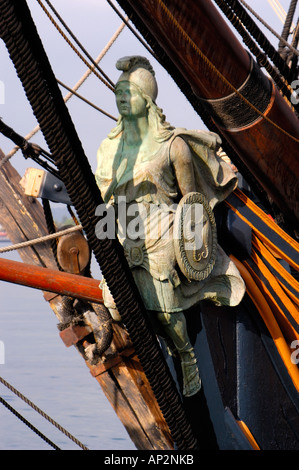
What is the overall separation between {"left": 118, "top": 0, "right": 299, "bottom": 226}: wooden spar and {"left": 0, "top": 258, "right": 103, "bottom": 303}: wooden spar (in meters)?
0.98

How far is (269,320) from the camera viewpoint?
5.17 meters

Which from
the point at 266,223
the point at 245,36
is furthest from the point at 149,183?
the point at 245,36

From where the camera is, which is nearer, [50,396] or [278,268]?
[278,268]

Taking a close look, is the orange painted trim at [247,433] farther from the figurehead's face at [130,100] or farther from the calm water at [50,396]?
the calm water at [50,396]

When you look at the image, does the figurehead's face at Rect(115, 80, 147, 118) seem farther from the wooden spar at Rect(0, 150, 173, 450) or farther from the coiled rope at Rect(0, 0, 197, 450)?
the wooden spar at Rect(0, 150, 173, 450)

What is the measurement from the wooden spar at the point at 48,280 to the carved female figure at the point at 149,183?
0.71 metres

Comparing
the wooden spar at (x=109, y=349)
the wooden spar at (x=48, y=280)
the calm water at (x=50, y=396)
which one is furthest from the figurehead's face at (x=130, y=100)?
the calm water at (x=50, y=396)

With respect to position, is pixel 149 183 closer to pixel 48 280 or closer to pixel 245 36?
pixel 48 280

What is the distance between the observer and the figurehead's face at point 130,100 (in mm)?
4675

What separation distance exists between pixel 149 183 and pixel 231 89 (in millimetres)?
719

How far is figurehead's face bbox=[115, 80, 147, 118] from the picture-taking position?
468 cm

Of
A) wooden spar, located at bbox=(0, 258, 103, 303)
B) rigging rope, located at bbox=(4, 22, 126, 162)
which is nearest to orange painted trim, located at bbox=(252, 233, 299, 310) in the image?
wooden spar, located at bbox=(0, 258, 103, 303)

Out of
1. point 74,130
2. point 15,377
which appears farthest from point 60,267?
point 15,377
